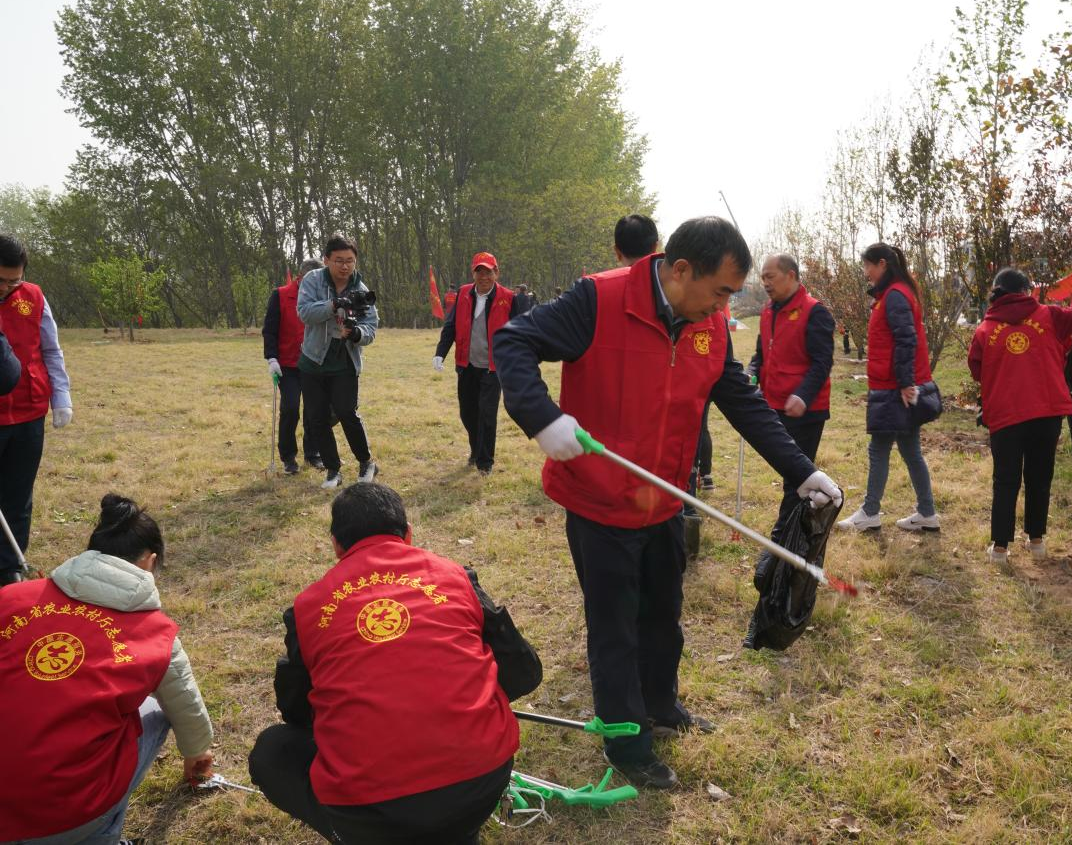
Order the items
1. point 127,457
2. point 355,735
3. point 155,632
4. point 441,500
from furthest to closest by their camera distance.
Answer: point 127,457 → point 441,500 → point 155,632 → point 355,735

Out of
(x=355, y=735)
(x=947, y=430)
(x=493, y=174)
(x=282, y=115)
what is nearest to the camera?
(x=355, y=735)

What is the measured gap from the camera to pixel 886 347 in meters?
5.43

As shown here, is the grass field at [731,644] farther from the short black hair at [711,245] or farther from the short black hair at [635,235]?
the short black hair at [635,235]

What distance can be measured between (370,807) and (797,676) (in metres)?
2.52

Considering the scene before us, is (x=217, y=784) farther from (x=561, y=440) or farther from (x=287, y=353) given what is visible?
(x=287, y=353)

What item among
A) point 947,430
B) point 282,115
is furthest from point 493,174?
point 947,430

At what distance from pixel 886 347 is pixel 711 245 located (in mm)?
3525

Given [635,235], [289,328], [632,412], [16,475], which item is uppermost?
[635,235]

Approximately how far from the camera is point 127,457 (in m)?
8.04

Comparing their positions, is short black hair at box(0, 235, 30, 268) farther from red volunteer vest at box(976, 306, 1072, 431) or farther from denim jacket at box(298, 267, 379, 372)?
red volunteer vest at box(976, 306, 1072, 431)

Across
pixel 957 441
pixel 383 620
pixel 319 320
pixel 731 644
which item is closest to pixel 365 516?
pixel 383 620

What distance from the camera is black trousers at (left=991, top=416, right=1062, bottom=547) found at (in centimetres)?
485

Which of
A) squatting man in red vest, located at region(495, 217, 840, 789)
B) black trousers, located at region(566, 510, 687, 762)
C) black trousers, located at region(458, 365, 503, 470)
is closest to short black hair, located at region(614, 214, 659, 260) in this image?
squatting man in red vest, located at region(495, 217, 840, 789)

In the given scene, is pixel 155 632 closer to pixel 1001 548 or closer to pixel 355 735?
pixel 355 735
